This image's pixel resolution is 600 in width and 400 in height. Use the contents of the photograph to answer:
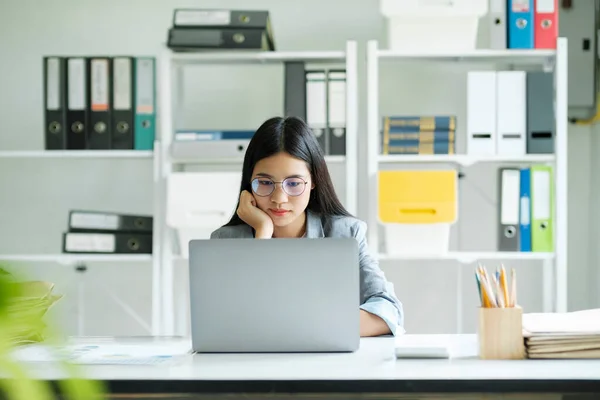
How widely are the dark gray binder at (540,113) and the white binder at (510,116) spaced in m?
0.03

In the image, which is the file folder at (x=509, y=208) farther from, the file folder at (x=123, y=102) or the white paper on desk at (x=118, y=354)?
the white paper on desk at (x=118, y=354)

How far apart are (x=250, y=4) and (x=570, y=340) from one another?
2529 millimetres

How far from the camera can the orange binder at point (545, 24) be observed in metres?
2.93

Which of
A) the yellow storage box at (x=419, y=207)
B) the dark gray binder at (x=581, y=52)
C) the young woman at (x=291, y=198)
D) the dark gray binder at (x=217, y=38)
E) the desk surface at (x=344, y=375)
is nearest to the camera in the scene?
the desk surface at (x=344, y=375)

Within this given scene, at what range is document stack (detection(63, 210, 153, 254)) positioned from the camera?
301 centimetres

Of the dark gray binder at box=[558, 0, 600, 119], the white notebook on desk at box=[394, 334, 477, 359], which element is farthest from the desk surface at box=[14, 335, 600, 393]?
the dark gray binder at box=[558, 0, 600, 119]

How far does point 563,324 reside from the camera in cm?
134

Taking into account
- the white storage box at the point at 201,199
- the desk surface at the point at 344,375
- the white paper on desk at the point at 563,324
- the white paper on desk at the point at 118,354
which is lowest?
the white paper on desk at the point at 118,354

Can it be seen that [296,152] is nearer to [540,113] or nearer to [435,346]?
[435,346]

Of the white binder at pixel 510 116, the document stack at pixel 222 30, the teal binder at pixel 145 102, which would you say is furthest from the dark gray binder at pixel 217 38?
the white binder at pixel 510 116

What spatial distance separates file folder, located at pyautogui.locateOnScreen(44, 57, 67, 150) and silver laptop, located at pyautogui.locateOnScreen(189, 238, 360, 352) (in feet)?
6.44

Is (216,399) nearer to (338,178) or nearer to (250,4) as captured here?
(338,178)

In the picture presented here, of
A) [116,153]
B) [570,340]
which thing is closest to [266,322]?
[570,340]

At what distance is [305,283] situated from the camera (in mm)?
1254
